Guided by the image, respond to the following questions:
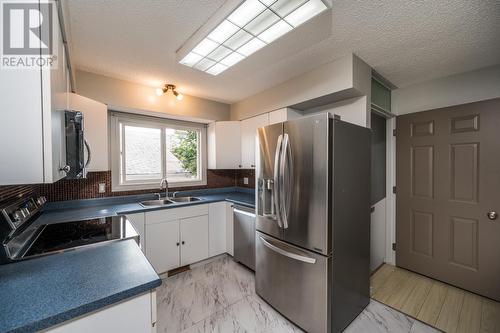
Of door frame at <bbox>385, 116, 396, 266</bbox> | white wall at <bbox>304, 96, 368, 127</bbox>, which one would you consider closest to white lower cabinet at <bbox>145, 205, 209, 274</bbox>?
white wall at <bbox>304, 96, 368, 127</bbox>

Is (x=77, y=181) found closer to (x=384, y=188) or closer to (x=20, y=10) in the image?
(x=20, y=10)

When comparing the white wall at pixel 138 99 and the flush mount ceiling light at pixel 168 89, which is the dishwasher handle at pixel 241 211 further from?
the flush mount ceiling light at pixel 168 89

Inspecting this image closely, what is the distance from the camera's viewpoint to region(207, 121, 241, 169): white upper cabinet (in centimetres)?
321

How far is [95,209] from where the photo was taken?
225 cm

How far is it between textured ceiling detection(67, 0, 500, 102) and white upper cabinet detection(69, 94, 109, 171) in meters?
0.47

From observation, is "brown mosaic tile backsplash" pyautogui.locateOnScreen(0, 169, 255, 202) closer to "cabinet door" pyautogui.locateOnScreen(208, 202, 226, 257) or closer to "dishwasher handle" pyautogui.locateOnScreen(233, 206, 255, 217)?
"cabinet door" pyautogui.locateOnScreen(208, 202, 226, 257)

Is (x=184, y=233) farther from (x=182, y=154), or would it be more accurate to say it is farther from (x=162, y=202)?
(x=182, y=154)

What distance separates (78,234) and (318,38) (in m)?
2.37

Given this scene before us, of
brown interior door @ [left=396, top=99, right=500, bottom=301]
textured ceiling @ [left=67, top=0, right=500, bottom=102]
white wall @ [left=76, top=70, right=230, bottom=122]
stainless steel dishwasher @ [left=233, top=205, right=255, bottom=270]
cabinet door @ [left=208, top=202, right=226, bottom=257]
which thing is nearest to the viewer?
textured ceiling @ [left=67, top=0, right=500, bottom=102]

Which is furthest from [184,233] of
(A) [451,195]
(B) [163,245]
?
(A) [451,195]

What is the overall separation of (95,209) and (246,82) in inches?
90.4

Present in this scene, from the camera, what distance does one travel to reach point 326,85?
2.06 m

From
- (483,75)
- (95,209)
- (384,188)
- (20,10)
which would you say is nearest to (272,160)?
(20,10)

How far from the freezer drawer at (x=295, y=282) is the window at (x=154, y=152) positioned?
1.81 m
